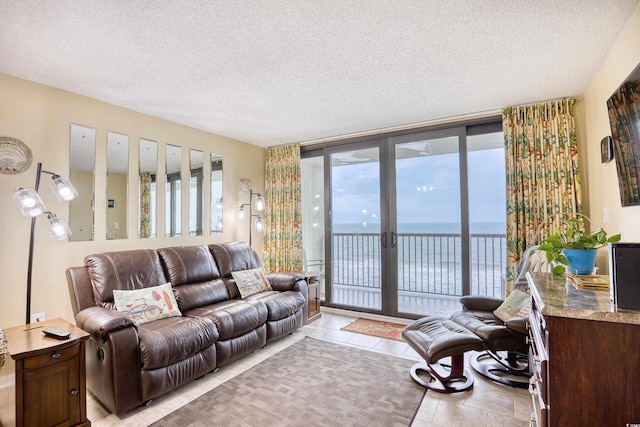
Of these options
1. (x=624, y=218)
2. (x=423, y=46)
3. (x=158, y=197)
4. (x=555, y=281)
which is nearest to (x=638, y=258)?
(x=555, y=281)

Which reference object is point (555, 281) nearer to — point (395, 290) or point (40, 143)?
point (395, 290)

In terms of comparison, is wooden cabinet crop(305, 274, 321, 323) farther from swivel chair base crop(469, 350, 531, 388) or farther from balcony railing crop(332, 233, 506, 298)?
swivel chair base crop(469, 350, 531, 388)

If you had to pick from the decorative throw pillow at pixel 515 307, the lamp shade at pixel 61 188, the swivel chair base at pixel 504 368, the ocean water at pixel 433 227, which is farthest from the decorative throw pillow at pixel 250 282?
the decorative throw pillow at pixel 515 307

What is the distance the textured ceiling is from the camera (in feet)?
5.92

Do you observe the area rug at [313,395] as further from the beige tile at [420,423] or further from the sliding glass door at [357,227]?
the sliding glass door at [357,227]

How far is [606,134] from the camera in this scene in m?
2.43

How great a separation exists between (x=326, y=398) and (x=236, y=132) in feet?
11.1

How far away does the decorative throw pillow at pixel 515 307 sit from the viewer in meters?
2.54

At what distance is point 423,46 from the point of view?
7.17 ft

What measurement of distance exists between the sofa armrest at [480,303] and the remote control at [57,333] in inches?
128

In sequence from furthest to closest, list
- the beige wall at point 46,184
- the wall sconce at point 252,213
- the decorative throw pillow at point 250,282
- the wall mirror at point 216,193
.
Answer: the wall sconce at point 252,213 < the wall mirror at point 216,193 < the decorative throw pillow at point 250,282 < the beige wall at point 46,184

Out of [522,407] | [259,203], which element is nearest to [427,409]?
[522,407]

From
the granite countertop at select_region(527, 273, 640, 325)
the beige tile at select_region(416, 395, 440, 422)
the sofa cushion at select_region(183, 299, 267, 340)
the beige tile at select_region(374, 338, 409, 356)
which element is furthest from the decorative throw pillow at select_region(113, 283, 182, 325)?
the granite countertop at select_region(527, 273, 640, 325)

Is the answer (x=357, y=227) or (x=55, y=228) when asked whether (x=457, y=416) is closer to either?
(x=357, y=227)
